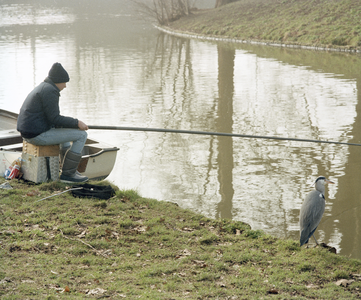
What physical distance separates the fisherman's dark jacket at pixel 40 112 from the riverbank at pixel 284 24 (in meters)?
18.8

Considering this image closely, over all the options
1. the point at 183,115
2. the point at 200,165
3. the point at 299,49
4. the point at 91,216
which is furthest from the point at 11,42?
the point at 91,216

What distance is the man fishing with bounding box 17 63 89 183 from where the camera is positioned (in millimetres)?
6266

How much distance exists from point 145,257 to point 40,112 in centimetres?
286

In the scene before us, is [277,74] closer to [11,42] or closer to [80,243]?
[80,243]

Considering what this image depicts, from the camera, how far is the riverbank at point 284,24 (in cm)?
2352

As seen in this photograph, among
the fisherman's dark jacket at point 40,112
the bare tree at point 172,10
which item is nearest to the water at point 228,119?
the fisherman's dark jacket at point 40,112

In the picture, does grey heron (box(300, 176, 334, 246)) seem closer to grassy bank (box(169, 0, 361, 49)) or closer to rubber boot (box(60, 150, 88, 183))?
rubber boot (box(60, 150, 88, 183))

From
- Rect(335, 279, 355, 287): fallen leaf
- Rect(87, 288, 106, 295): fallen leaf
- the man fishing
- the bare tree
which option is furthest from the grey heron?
the bare tree

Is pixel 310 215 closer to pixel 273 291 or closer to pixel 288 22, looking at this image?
pixel 273 291

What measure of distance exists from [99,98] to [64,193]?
7.82m

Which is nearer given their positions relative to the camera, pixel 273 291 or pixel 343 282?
pixel 273 291

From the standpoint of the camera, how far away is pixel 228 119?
37.3 feet

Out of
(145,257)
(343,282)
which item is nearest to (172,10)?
(145,257)

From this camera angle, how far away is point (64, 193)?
627cm
